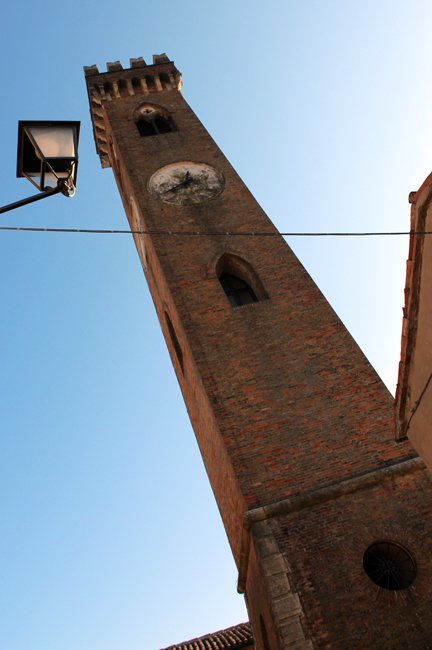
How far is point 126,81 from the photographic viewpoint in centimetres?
1806

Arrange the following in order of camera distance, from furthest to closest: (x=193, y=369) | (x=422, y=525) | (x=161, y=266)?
(x=161, y=266), (x=193, y=369), (x=422, y=525)

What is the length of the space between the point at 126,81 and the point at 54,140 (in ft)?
50.0

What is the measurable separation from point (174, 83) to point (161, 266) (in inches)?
A: 381

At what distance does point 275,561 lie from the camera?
7117 millimetres

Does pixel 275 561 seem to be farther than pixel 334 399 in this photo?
No

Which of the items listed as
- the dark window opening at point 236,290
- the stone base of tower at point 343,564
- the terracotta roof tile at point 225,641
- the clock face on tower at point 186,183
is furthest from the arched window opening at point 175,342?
A: the terracotta roof tile at point 225,641

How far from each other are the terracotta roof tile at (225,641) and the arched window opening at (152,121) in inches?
519

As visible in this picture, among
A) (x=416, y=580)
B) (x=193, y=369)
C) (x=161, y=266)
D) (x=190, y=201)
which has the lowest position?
(x=416, y=580)

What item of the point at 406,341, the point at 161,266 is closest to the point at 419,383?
the point at 406,341

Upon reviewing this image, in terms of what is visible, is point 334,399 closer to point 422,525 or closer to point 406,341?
point 422,525

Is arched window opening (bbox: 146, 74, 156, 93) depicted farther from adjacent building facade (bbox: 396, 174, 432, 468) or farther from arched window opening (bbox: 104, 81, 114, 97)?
adjacent building facade (bbox: 396, 174, 432, 468)

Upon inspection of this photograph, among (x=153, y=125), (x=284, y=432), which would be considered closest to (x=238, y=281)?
(x=284, y=432)

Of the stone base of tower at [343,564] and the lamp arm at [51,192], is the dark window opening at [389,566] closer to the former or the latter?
the stone base of tower at [343,564]

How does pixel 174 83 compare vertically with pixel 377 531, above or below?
above
